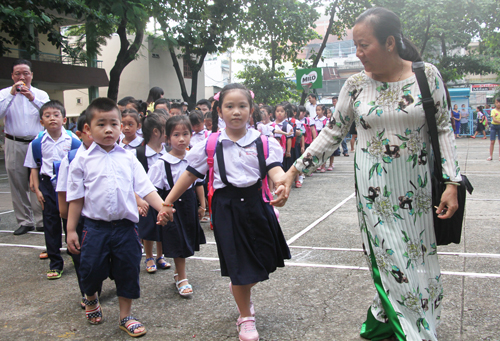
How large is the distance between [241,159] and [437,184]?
1.18 meters

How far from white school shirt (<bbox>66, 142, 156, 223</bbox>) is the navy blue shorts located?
8 cm

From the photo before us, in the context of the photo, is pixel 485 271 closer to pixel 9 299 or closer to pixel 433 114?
pixel 433 114

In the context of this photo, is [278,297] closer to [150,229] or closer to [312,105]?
[150,229]

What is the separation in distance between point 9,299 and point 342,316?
267 centimetres

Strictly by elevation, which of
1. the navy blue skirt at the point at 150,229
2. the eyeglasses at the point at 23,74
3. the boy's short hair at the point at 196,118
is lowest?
the navy blue skirt at the point at 150,229

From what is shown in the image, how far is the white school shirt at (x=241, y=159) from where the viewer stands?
116 inches

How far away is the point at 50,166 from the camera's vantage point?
458 centimetres

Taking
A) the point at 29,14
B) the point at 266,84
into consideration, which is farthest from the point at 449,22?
the point at 29,14

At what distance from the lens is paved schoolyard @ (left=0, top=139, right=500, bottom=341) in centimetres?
302

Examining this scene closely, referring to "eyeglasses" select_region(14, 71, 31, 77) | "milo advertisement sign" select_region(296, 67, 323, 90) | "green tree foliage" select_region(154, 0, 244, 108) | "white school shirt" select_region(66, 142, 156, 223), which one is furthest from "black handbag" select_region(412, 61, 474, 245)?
"green tree foliage" select_region(154, 0, 244, 108)

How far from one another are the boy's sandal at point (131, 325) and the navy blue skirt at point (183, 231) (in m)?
0.80

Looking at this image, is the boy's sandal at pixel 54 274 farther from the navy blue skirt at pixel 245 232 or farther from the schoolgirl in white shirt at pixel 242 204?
the navy blue skirt at pixel 245 232

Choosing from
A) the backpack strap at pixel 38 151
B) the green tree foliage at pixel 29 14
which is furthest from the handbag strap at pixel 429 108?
the green tree foliage at pixel 29 14

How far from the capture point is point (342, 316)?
315 centimetres
